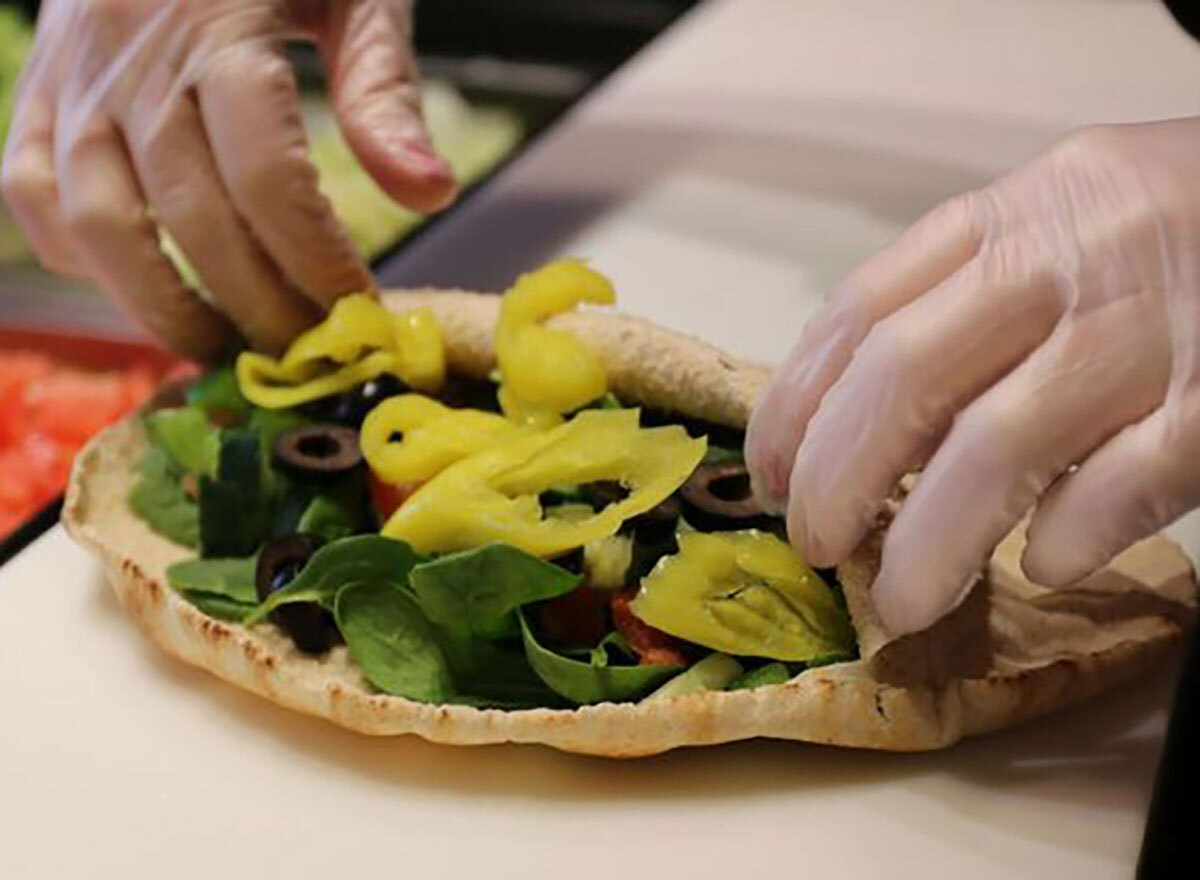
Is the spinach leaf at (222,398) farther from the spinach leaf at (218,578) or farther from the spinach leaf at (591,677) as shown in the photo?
the spinach leaf at (591,677)

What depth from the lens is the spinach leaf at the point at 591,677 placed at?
1554 mm

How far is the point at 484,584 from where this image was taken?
5.28 ft

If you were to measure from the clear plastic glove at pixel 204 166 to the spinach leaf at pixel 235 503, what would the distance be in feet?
1.03

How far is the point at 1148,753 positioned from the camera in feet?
5.14

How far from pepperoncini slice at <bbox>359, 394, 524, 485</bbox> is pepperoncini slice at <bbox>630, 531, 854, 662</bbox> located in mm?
262

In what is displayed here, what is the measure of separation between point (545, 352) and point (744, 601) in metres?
0.40

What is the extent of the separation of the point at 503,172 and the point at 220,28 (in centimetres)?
88

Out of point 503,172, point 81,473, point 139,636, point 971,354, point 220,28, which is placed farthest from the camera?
point 503,172

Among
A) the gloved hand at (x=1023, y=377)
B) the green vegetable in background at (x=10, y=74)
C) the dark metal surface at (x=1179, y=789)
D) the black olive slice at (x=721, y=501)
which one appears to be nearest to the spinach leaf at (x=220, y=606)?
the black olive slice at (x=721, y=501)

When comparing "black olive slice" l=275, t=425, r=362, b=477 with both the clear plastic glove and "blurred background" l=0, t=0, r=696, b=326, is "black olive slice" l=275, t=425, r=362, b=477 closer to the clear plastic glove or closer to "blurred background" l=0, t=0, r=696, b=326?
the clear plastic glove

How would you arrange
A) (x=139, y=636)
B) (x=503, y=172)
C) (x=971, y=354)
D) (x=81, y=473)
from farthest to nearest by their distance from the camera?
(x=503, y=172) < (x=81, y=473) < (x=139, y=636) < (x=971, y=354)

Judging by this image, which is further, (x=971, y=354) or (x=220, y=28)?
(x=220, y=28)

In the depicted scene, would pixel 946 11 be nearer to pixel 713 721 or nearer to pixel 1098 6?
pixel 1098 6

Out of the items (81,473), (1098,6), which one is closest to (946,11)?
(1098,6)
